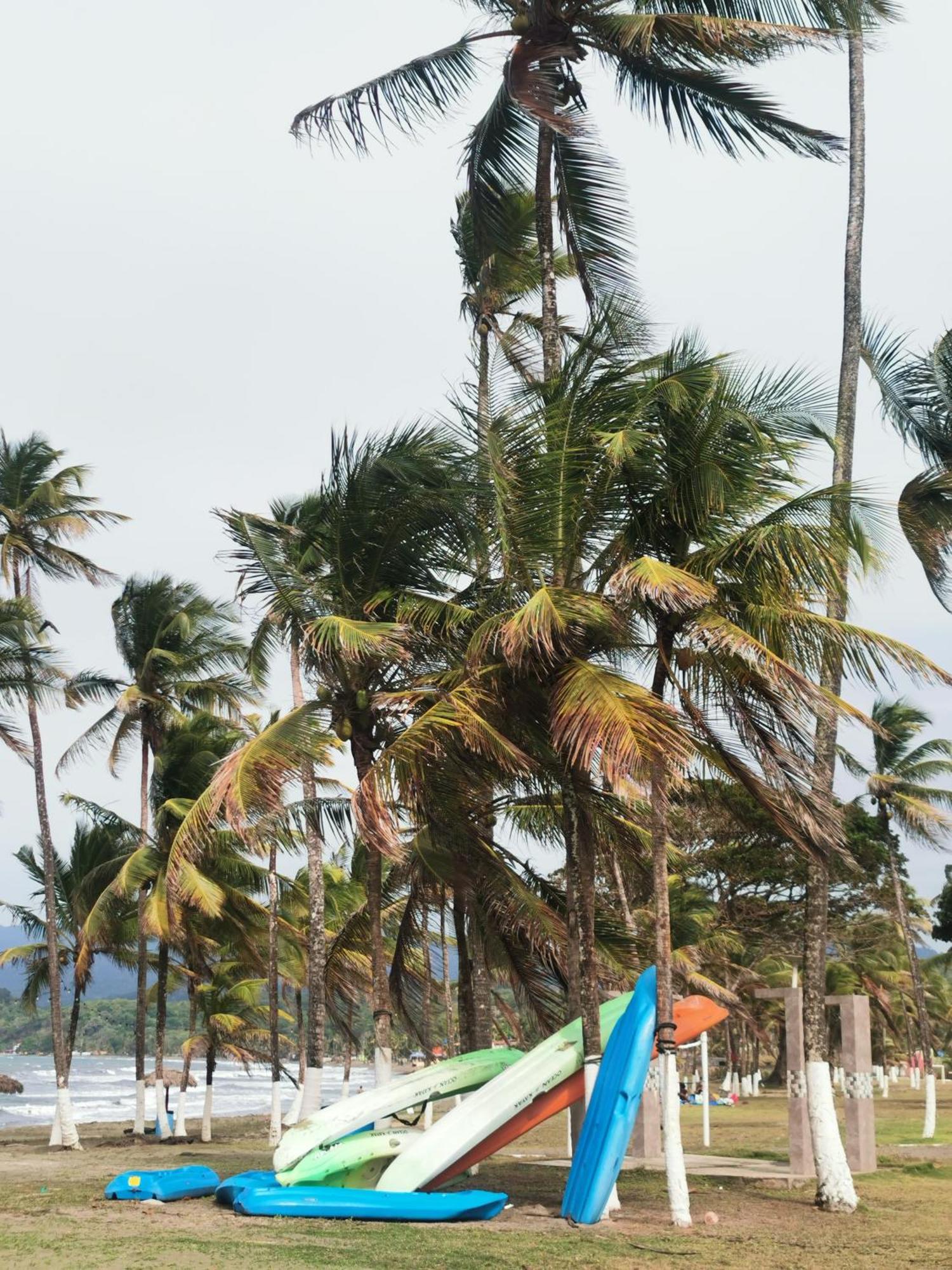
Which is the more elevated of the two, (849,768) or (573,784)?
(849,768)

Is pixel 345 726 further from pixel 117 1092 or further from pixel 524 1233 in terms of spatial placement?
pixel 117 1092

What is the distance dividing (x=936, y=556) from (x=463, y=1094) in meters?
8.58

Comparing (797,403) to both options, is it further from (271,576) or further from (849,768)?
(849,768)

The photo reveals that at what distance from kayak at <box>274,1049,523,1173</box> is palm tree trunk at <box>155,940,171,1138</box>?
13.0m

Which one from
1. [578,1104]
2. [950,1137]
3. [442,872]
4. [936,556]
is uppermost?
[936,556]

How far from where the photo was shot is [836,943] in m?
42.2

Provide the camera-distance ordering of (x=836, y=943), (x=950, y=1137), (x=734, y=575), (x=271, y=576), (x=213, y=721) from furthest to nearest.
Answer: (x=836, y=943), (x=213, y=721), (x=950, y=1137), (x=271, y=576), (x=734, y=575)

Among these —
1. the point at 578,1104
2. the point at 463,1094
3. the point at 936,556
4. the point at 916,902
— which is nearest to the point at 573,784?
the point at 578,1104

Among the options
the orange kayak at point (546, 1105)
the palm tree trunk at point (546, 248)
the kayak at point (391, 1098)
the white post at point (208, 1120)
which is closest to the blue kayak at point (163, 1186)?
the kayak at point (391, 1098)

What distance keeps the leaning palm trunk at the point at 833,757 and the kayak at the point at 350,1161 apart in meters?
4.15

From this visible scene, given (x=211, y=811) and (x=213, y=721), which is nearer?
(x=211, y=811)

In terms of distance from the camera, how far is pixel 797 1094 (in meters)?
17.2

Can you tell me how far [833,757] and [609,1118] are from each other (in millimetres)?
4634

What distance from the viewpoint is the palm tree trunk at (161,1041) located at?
27.1 meters
